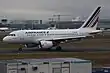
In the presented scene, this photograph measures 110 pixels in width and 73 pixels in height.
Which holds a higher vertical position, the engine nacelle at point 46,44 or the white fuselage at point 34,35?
the white fuselage at point 34,35

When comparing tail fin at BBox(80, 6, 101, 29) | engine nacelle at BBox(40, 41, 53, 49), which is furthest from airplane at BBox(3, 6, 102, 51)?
tail fin at BBox(80, 6, 101, 29)

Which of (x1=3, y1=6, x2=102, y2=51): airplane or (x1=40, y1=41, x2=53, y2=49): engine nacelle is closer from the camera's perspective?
(x1=40, y1=41, x2=53, y2=49): engine nacelle

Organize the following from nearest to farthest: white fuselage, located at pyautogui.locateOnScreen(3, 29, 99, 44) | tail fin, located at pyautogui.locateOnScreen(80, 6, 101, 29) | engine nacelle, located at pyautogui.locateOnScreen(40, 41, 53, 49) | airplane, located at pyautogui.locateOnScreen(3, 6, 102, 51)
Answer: engine nacelle, located at pyautogui.locateOnScreen(40, 41, 53, 49), airplane, located at pyautogui.locateOnScreen(3, 6, 102, 51), white fuselage, located at pyautogui.locateOnScreen(3, 29, 99, 44), tail fin, located at pyautogui.locateOnScreen(80, 6, 101, 29)

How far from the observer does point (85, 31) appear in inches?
2726

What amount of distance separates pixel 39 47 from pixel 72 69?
138 feet

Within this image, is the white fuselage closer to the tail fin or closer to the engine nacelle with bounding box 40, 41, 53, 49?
the engine nacelle with bounding box 40, 41, 53, 49

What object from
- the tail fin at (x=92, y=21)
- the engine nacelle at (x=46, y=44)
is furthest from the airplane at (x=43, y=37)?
the tail fin at (x=92, y=21)

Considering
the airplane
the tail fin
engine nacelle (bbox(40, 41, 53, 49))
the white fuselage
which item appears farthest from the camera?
the tail fin

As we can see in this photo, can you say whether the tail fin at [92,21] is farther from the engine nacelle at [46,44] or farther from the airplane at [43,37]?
the engine nacelle at [46,44]

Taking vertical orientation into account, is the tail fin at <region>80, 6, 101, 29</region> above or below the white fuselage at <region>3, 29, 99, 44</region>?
above

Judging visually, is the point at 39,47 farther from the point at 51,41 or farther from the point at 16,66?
the point at 16,66

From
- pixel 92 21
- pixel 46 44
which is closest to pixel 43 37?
pixel 46 44

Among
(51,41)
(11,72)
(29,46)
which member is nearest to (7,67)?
(11,72)

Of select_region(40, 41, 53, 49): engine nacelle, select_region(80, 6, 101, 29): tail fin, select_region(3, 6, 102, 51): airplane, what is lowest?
select_region(40, 41, 53, 49): engine nacelle
